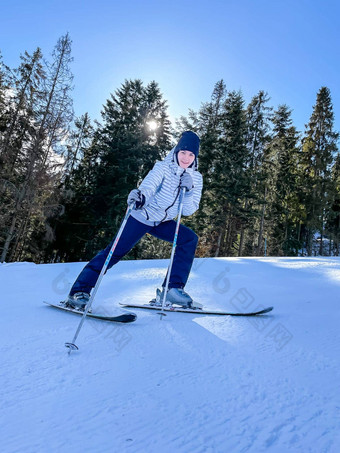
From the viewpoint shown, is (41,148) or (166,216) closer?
(166,216)

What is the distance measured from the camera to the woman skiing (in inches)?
110

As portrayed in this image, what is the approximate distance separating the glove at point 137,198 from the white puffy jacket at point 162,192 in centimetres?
15

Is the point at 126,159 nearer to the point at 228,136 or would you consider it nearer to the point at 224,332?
the point at 228,136

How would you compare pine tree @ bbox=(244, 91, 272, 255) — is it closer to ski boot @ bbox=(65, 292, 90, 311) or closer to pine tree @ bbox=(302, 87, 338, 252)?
pine tree @ bbox=(302, 87, 338, 252)

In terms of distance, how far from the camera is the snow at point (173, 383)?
2.86 feet

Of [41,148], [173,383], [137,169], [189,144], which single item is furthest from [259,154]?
[173,383]

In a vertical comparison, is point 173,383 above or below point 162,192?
below

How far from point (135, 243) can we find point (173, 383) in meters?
2.02

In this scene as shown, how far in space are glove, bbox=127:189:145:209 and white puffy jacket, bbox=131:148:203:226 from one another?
147 millimetres

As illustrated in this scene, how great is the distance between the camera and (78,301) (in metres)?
2.65

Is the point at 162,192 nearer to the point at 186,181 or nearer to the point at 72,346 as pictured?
the point at 186,181

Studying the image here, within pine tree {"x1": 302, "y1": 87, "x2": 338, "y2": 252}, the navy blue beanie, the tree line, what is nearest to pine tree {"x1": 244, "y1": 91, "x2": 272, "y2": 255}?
the tree line

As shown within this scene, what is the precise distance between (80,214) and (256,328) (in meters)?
20.0

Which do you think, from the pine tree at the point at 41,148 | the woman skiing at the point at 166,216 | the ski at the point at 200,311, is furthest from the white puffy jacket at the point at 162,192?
the pine tree at the point at 41,148
